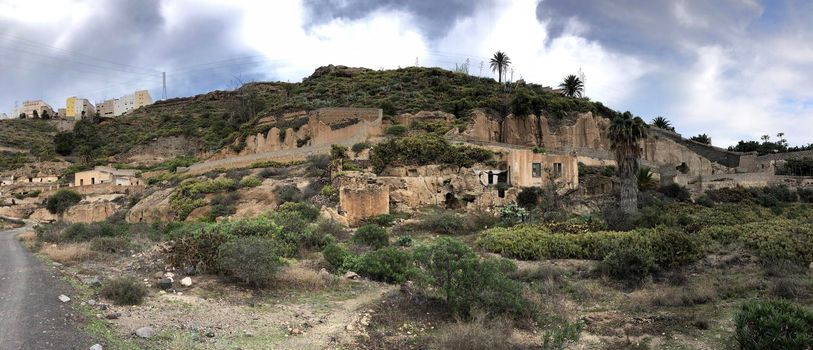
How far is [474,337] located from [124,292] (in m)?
5.89

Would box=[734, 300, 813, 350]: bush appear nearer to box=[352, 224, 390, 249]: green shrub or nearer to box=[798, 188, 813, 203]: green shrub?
box=[352, 224, 390, 249]: green shrub

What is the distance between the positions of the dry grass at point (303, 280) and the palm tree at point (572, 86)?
62.1 meters

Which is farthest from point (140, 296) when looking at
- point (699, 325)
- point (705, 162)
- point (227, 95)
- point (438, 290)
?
point (227, 95)

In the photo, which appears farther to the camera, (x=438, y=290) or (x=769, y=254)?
(x=769, y=254)

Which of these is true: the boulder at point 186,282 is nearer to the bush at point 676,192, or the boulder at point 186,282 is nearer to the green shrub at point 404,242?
the green shrub at point 404,242

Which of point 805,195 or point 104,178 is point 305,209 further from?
point 805,195

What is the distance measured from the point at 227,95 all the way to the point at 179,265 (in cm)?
8506

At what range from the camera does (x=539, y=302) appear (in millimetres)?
10180

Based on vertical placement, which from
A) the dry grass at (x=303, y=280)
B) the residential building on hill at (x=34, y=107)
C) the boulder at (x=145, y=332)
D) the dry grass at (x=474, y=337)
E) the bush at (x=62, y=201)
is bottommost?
the dry grass at (x=474, y=337)

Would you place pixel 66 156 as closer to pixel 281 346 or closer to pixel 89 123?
pixel 89 123

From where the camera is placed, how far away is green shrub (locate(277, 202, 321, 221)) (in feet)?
71.9

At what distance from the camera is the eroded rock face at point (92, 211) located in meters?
36.1

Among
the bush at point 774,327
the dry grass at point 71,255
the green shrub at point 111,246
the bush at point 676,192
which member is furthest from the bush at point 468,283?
the bush at point 676,192

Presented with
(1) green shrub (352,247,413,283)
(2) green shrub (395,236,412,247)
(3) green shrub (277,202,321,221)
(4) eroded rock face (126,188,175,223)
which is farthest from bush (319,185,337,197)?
(1) green shrub (352,247,413,283)
